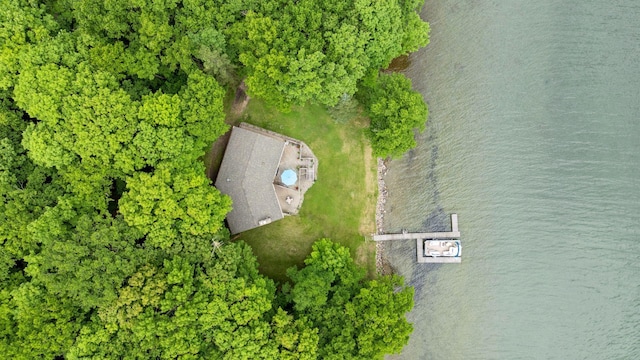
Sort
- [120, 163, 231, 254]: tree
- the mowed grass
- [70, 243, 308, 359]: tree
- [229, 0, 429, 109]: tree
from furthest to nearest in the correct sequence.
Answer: the mowed grass
[229, 0, 429, 109]: tree
[120, 163, 231, 254]: tree
[70, 243, 308, 359]: tree

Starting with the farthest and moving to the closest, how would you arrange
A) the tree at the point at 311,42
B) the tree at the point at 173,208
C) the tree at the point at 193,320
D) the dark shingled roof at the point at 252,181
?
1. the dark shingled roof at the point at 252,181
2. the tree at the point at 311,42
3. the tree at the point at 173,208
4. the tree at the point at 193,320

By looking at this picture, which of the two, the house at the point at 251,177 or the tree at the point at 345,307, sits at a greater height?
the house at the point at 251,177

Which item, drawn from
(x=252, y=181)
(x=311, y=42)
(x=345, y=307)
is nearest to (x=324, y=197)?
(x=252, y=181)

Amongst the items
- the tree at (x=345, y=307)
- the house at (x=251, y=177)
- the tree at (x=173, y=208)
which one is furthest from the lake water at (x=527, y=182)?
the tree at (x=173, y=208)

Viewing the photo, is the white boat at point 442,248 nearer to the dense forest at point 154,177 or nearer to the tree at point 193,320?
the dense forest at point 154,177

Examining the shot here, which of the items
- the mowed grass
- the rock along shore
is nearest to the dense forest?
the mowed grass

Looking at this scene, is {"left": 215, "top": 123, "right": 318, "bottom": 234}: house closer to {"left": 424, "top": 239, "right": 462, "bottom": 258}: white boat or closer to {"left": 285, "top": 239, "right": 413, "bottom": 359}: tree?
{"left": 285, "top": 239, "right": 413, "bottom": 359}: tree

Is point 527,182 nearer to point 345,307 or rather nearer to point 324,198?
point 324,198
